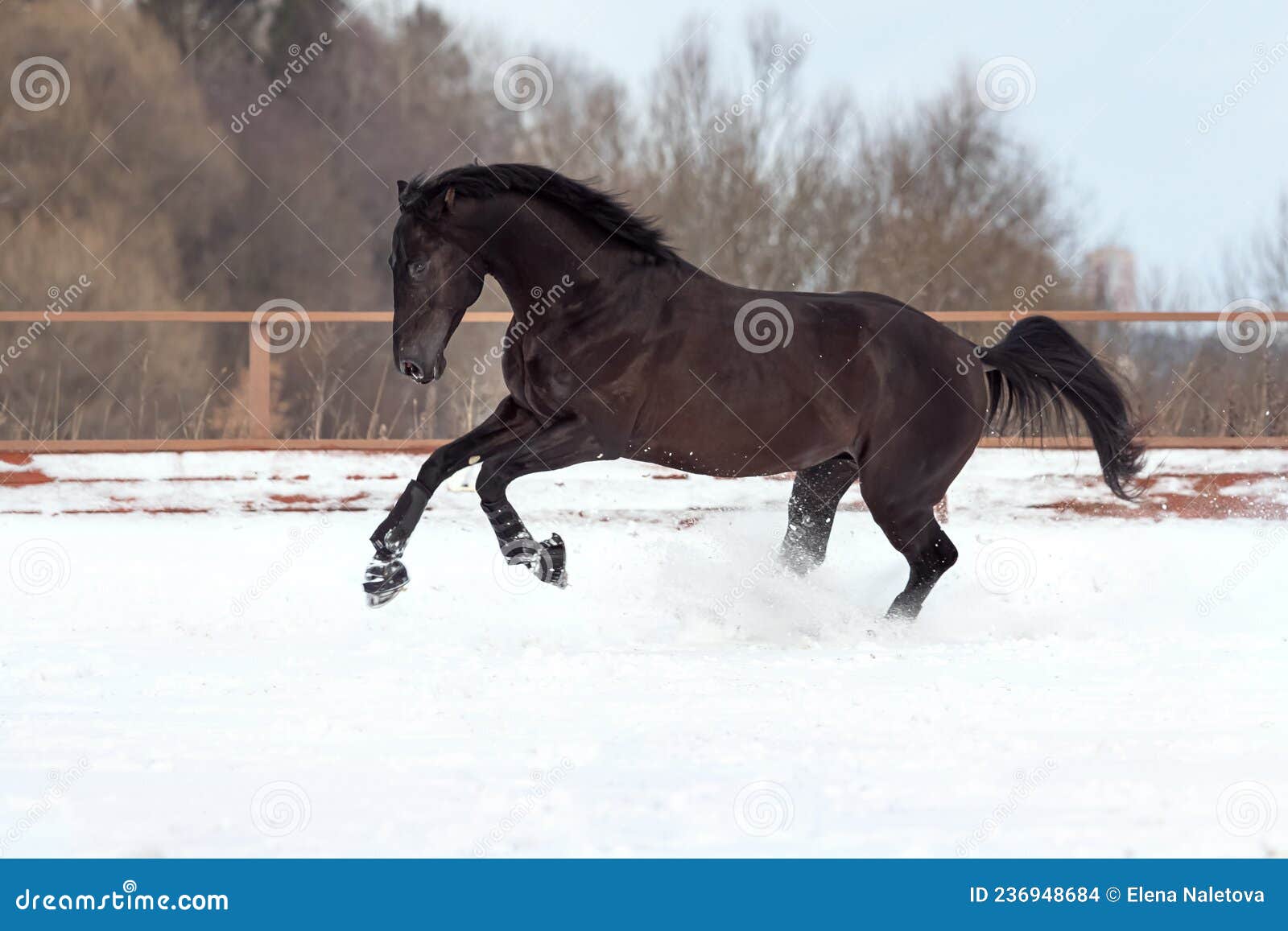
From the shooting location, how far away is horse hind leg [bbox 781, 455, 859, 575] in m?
5.25

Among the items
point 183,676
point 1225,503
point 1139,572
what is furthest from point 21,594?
point 1225,503

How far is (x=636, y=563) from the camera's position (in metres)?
6.57

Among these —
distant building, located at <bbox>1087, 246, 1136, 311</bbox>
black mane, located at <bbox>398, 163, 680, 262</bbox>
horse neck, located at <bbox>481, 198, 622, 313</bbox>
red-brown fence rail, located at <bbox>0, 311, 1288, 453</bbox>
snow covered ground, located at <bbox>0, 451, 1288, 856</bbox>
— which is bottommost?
snow covered ground, located at <bbox>0, 451, 1288, 856</bbox>

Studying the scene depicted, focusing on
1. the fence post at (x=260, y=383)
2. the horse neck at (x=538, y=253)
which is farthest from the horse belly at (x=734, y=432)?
the fence post at (x=260, y=383)

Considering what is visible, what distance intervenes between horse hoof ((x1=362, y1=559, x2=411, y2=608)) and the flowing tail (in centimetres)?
247

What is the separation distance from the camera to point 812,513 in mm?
5289

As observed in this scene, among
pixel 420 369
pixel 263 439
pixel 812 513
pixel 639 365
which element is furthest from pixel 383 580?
pixel 263 439

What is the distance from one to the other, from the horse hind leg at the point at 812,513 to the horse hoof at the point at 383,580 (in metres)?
1.67

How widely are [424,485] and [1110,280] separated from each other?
12.0 m

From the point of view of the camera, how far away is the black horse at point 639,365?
4.34m

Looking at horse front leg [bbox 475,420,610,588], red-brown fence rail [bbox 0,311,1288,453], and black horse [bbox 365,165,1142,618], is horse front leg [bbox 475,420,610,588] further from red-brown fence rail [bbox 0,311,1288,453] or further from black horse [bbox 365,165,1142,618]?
red-brown fence rail [bbox 0,311,1288,453]

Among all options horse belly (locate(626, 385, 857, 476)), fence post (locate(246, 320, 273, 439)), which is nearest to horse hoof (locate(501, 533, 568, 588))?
horse belly (locate(626, 385, 857, 476))

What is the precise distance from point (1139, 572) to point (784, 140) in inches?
440

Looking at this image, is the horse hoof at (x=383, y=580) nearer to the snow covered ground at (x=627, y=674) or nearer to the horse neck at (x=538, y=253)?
the snow covered ground at (x=627, y=674)
